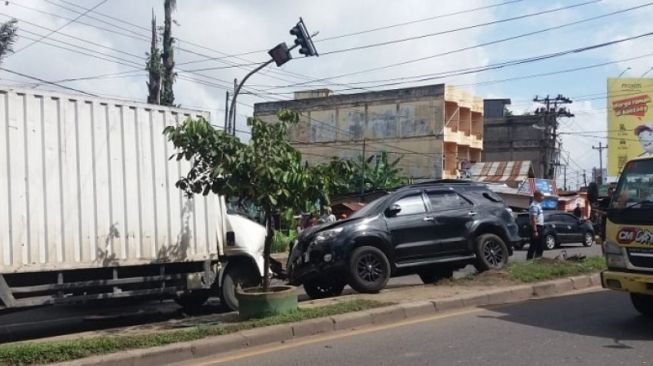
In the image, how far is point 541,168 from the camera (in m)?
57.5

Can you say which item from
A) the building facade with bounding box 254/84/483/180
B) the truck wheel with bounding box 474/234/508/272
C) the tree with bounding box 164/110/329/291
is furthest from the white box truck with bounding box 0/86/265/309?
the building facade with bounding box 254/84/483/180

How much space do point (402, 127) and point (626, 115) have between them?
748 inches

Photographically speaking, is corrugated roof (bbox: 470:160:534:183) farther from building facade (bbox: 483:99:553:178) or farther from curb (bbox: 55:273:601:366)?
curb (bbox: 55:273:601:366)

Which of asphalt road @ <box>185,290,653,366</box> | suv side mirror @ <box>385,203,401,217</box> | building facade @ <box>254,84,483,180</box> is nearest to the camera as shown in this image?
asphalt road @ <box>185,290,653,366</box>

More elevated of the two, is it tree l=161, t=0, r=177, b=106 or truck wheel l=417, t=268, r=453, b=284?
tree l=161, t=0, r=177, b=106

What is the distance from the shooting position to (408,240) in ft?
36.9

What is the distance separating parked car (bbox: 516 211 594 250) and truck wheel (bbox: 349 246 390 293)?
15.2m

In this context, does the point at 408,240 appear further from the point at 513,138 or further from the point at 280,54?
the point at 513,138

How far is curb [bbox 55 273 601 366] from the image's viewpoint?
691 cm

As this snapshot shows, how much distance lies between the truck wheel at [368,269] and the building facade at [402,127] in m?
34.8

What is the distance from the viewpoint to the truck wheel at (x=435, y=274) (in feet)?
39.7

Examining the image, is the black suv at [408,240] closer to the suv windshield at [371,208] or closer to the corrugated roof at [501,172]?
the suv windshield at [371,208]

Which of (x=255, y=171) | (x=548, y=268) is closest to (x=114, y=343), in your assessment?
(x=255, y=171)

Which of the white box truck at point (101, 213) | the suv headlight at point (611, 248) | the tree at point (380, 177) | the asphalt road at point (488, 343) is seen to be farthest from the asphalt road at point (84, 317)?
the tree at point (380, 177)
